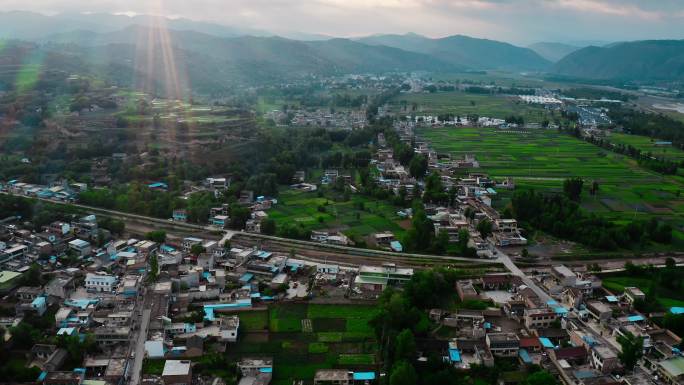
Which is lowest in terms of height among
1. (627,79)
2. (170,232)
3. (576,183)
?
(170,232)

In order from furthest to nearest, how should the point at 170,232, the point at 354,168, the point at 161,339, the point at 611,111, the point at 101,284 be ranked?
the point at 611,111, the point at 354,168, the point at 170,232, the point at 101,284, the point at 161,339

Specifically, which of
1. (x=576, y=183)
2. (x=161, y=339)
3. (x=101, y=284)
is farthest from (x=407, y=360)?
(x=576, y=183)

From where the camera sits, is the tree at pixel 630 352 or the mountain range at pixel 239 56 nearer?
the tree at pixel 630 352

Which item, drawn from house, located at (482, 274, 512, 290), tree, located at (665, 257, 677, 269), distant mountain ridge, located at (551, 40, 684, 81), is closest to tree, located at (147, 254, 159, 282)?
house, located at (482, 274, 512, 290)

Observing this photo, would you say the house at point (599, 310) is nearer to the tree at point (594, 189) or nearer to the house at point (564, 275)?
the house at point (564, 275)

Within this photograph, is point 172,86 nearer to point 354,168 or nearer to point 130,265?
point 354,168

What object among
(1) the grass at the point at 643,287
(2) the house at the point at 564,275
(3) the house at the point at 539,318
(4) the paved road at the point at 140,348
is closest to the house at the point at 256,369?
(4) the paved road at the point at 140,348
